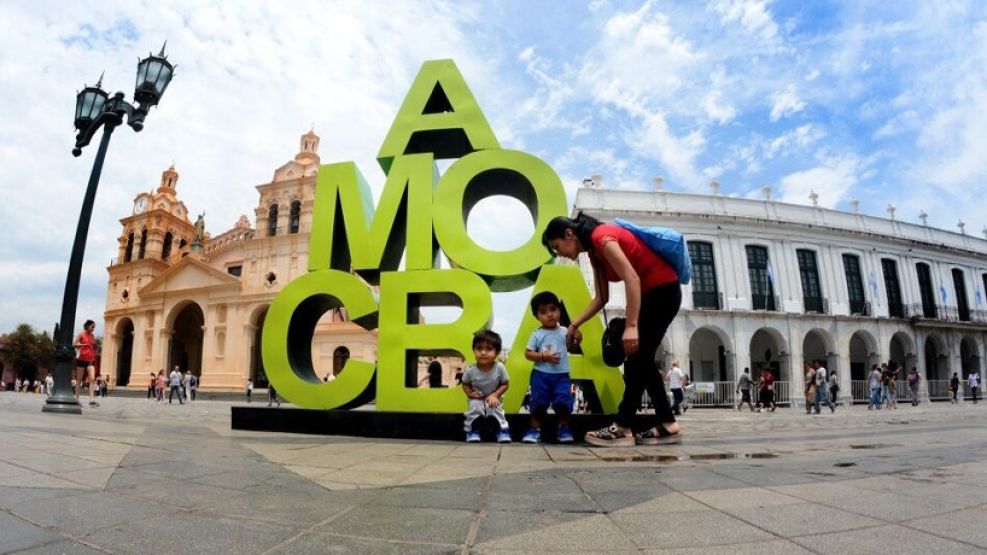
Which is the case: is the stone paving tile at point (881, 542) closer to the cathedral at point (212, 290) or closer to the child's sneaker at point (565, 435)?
the child's sneaker at point (565, 435)

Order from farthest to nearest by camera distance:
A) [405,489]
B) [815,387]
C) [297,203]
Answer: [297,203] → [815,387] → [405,489]

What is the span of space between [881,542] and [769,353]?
25742 millimetres

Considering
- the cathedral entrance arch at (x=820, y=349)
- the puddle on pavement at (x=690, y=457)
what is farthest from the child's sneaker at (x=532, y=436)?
the cathedral entrance arch at (x=820, y=349)

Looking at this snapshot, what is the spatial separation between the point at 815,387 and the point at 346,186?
1388 centimetres

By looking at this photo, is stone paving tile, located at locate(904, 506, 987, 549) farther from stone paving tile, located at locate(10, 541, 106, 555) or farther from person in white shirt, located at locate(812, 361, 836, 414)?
person in white shirt, located at locate(812, 361, 836, 414)

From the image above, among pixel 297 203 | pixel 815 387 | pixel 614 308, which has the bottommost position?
pixel 815 387

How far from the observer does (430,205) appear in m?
6.45

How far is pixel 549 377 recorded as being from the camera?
4.76m

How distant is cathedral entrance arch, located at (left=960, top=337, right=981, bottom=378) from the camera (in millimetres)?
26683

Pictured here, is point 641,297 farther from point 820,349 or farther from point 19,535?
point 820,349

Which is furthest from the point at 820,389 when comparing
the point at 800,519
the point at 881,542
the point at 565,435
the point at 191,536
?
the point at 191,536

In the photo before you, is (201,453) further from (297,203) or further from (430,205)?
(297,203)

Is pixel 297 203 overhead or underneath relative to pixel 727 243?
overhead

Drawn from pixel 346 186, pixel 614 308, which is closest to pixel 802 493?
pixel 346 186
